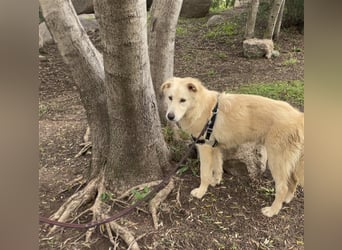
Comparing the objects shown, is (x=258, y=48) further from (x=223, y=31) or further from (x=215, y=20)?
(x=215, y=20)

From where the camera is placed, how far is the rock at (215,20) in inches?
324

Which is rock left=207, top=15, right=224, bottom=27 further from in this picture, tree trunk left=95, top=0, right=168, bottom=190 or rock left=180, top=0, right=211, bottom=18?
tree trunk left=95, top=0, right=168, bottom=190

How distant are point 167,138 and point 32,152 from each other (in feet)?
8.52

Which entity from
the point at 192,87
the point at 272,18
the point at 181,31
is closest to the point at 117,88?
the point at 192,87

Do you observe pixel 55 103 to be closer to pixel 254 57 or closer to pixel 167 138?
pixel 167 138

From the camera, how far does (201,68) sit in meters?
6.18

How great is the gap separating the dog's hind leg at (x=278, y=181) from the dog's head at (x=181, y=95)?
0.70 metres

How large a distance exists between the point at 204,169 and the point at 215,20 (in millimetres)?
6150

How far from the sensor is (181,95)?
9.15 ft

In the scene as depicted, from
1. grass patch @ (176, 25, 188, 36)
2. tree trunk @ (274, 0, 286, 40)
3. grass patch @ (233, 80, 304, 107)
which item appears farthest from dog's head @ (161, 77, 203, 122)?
grass patch @ (176, 25, 188, 36)

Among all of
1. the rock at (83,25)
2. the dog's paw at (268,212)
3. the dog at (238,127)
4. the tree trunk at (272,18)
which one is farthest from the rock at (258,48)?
the dog's paw at (268,212)

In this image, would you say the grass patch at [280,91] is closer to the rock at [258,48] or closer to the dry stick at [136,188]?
the rock at [258,48]

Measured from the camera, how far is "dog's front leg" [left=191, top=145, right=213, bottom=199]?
2.82 meters
